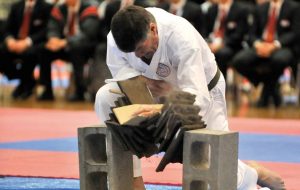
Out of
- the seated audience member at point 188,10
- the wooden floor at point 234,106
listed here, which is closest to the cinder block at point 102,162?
the wooden floor at point 234,106

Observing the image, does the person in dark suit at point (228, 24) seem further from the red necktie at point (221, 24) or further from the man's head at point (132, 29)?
the man's head at point (132, 29)

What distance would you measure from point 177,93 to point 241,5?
8491 millimetres

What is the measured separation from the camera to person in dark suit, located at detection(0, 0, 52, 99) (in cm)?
1248

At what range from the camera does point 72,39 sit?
1220 cm

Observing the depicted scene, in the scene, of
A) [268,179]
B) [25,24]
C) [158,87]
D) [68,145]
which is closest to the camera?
[158,87]

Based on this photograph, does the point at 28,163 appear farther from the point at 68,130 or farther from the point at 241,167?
the point at 68,130

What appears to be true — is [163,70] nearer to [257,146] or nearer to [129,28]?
[129,28]

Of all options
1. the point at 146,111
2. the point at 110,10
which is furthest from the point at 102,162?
the point at 110,10

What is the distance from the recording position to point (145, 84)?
3.57m

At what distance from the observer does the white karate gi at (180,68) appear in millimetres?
3459

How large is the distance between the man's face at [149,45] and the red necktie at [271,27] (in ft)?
24.3

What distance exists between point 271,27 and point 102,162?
7.64 meters

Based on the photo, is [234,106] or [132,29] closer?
[132,29]

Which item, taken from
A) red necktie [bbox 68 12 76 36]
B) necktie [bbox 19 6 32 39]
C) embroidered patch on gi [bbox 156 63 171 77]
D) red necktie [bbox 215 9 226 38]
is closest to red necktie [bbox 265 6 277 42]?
red necktie [bbox 215 9 226 38]
